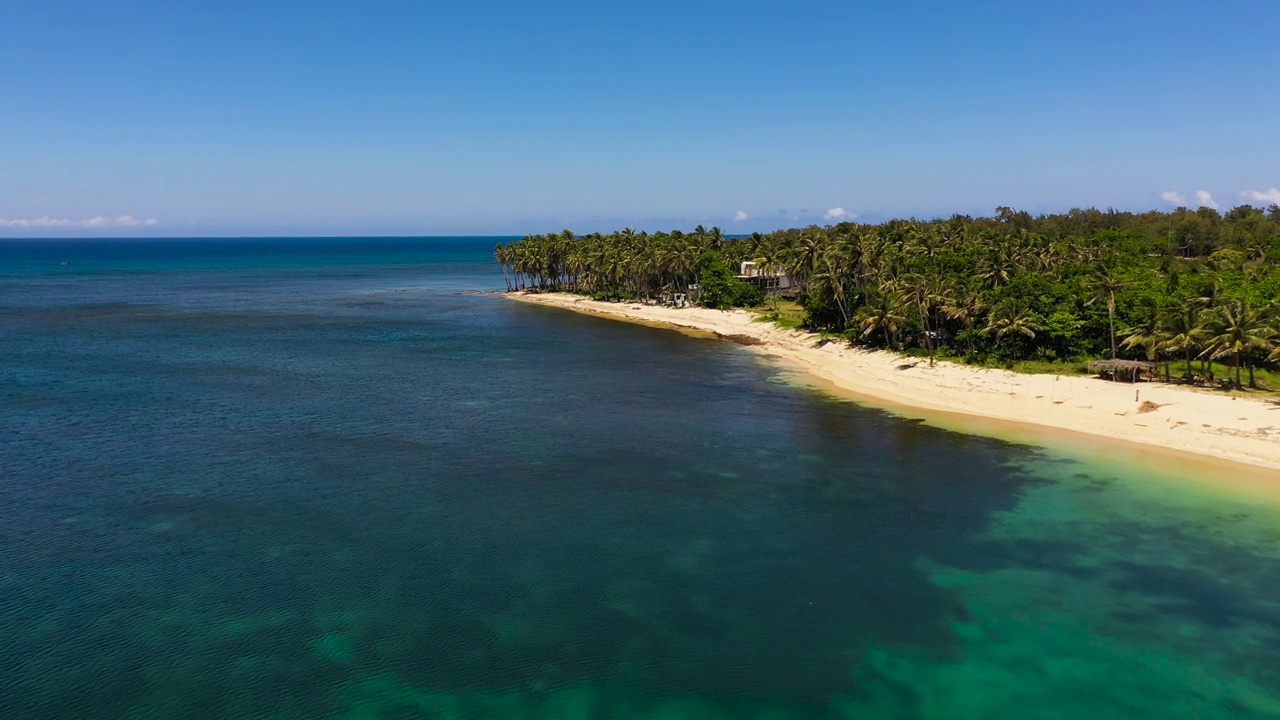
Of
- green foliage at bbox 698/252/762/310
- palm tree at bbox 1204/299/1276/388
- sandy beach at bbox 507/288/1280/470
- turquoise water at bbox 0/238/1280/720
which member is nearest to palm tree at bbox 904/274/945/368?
sandy beach at bbox 507/288/1280/470

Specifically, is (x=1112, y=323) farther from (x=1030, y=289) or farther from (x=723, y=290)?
(x=723, y=290)

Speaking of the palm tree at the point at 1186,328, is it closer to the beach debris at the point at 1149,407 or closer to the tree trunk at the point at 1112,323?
the tree trunk at the point at 1112,323

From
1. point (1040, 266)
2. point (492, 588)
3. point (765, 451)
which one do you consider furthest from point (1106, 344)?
point (492, 588)

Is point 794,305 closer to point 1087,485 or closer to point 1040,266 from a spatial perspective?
point 1040,266

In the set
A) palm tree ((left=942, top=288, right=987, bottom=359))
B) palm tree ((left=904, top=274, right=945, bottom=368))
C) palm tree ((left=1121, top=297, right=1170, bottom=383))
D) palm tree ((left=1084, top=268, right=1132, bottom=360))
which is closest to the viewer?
palm tree ((left=1121, top=297, right=1170, bottom=383))

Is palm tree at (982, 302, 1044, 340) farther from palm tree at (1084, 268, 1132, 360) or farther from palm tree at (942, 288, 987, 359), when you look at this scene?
palm tree at (1084, 268, 1132, 360)

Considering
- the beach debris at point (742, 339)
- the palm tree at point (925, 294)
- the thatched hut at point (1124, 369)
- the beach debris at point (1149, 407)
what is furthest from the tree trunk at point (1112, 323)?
the beach debris at point (742, 339)

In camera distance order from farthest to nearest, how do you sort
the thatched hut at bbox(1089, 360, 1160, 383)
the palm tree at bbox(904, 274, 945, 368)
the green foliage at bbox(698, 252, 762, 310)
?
the green foliage at bbox(698, 252, 762, 310) < the palm tree at bbox(904, 274, 945, 368) < the thatched hut at bbox(1089, 360, 1160, 383)
